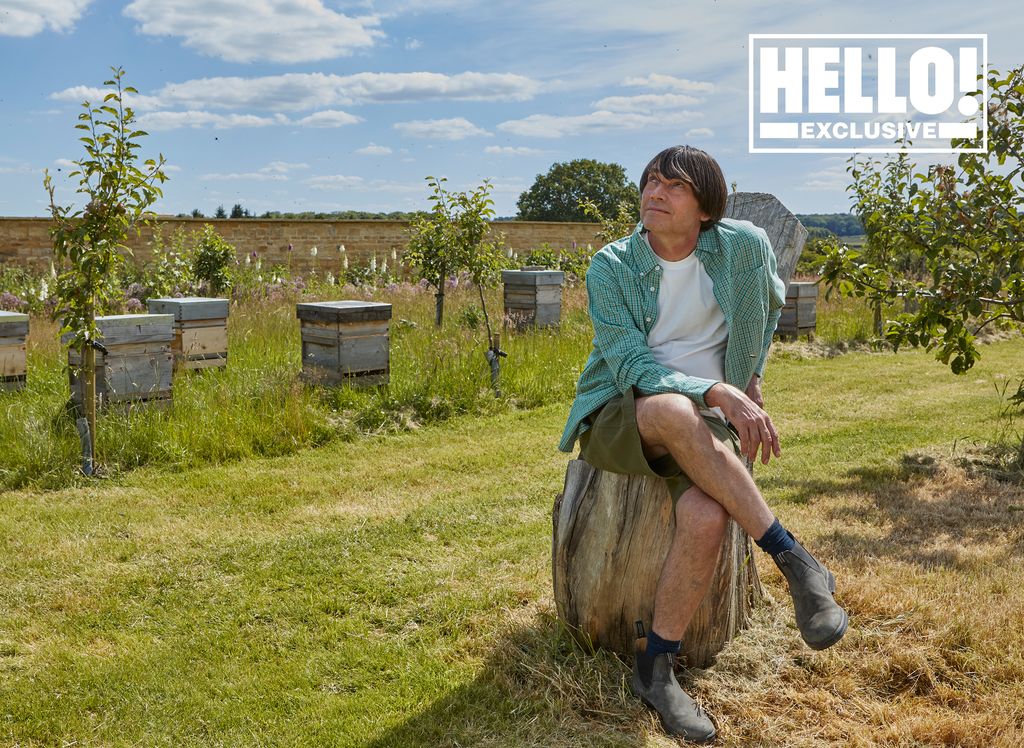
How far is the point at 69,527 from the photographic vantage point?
17.5 feet

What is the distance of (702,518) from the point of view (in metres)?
3.10

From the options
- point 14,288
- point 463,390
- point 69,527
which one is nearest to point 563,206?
point 14,288

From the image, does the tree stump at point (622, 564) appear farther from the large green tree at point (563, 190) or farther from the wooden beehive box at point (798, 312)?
the large green tree at point (563, 190)

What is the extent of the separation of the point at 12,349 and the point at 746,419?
6.38 m

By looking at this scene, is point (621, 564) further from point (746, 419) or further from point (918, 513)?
point (918, 513)

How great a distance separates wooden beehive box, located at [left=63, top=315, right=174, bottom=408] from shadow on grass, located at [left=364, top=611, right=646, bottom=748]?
14.0 ft

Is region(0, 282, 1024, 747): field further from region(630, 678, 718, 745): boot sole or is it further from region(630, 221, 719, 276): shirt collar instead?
region(630, 221, 719, 276): shirt collar

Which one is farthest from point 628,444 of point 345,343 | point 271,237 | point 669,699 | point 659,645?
point 271,237

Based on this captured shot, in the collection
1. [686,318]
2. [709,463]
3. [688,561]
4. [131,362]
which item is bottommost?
[688,561]

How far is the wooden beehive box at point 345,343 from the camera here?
782 centimetres

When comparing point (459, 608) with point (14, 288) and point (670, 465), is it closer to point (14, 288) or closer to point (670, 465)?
point (670, 465)

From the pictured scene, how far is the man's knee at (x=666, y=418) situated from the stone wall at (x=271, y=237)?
1657 centimetres

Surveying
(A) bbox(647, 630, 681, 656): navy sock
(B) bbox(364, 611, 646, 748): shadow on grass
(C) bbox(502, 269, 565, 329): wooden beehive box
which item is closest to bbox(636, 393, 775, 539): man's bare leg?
(A) bbox(647, 630, 681, 656): navy sock

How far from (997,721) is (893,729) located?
0.35m
